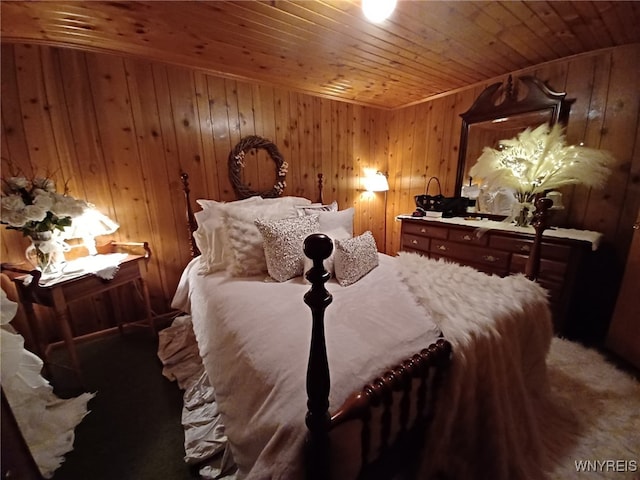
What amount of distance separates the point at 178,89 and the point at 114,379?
7.10 ft

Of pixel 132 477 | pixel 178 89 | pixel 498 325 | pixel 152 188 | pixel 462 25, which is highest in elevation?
pixel 462 25

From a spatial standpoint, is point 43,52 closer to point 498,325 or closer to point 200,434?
point 200,434

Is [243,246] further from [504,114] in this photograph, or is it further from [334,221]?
[504,114]

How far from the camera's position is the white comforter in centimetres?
71

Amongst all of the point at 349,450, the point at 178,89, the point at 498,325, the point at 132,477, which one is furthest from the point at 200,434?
the point at 178,89

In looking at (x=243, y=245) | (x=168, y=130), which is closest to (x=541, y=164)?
(x=243, y=245)

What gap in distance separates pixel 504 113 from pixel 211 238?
2.79 meters

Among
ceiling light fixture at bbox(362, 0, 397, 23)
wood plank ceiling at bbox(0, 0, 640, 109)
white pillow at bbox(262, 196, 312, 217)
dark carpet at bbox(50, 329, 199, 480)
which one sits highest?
wood plank ceiling at bbox(0, 0, 640, 109)

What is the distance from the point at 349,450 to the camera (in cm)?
70

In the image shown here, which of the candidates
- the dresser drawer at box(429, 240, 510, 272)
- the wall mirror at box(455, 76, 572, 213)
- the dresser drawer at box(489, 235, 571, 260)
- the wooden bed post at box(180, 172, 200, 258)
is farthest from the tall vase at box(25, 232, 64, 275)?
the wall mirror at box(455, 76, 572, 213)

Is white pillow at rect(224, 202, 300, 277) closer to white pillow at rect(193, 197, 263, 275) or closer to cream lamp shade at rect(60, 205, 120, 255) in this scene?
white pillow at rect(193, 197, 263, 275)

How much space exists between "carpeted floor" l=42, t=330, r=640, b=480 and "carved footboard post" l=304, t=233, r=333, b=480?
88cm

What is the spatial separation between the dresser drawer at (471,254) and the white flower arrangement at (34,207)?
288 centimetres

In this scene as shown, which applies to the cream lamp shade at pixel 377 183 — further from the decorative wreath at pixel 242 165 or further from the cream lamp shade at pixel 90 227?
the cream lamp shade at pixel 90 227
